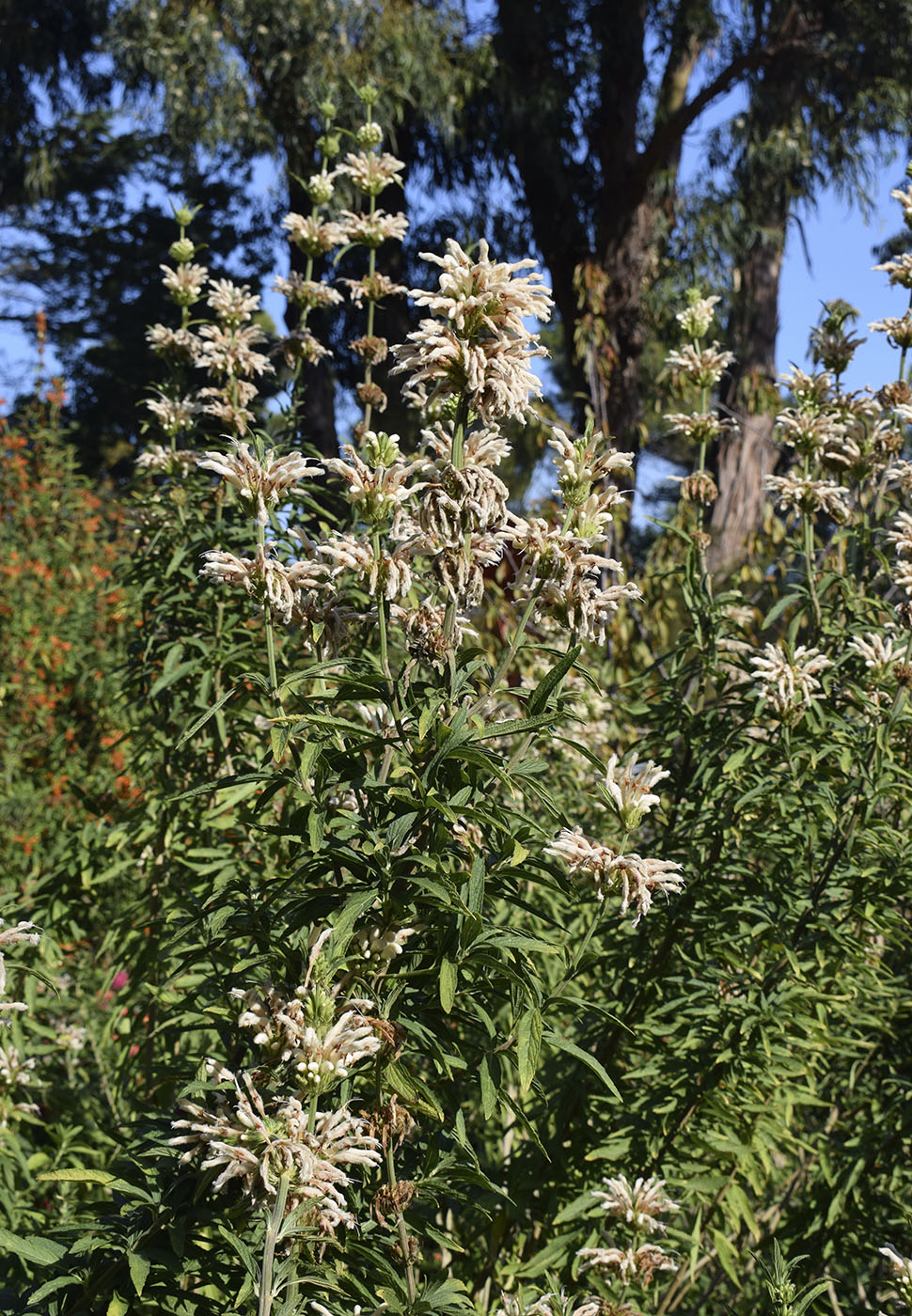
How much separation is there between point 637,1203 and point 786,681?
94 centimetres

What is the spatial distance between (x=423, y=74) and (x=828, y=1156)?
26.9 feet

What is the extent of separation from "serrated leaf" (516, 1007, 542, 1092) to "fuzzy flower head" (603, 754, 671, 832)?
386 mm

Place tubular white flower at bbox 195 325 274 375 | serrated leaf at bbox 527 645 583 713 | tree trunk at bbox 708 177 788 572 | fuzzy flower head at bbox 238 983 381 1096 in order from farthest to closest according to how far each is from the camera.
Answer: tree trunk at bbox 708 177 788 572 < tubular white flower at bbox 195 325 274 375 < serrated leaf at bbox 527 645 583 713 < fuzzy flower head at bbox 238 983 381 1096

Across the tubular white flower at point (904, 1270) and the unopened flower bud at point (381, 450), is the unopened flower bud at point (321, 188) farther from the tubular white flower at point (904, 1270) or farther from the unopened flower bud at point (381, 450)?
the tubular white flower at point (904, 1270)

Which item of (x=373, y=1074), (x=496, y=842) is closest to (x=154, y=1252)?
(x=373, y=1074)

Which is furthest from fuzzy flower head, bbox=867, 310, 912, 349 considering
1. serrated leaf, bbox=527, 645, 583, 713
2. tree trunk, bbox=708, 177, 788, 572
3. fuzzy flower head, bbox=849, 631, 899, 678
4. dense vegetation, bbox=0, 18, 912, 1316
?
Result: tree trunk, bbox=708, 177, 788, 572

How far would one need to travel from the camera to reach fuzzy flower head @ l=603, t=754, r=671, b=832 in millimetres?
1728

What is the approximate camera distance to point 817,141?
9328mm

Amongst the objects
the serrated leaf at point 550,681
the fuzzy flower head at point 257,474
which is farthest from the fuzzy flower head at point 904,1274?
the fuzzy flower head at point 257,474

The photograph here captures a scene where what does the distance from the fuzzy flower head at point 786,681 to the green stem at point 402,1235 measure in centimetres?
109

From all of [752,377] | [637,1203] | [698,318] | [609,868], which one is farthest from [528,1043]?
[752,377]

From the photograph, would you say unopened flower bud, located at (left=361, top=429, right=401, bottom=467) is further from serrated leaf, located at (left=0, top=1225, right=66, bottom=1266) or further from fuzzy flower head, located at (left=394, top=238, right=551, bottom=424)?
serrated leaf, located at (left=0, top=1225, right=66, bottom=1266)

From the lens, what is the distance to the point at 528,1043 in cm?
138

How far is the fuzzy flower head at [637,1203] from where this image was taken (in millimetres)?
1894
